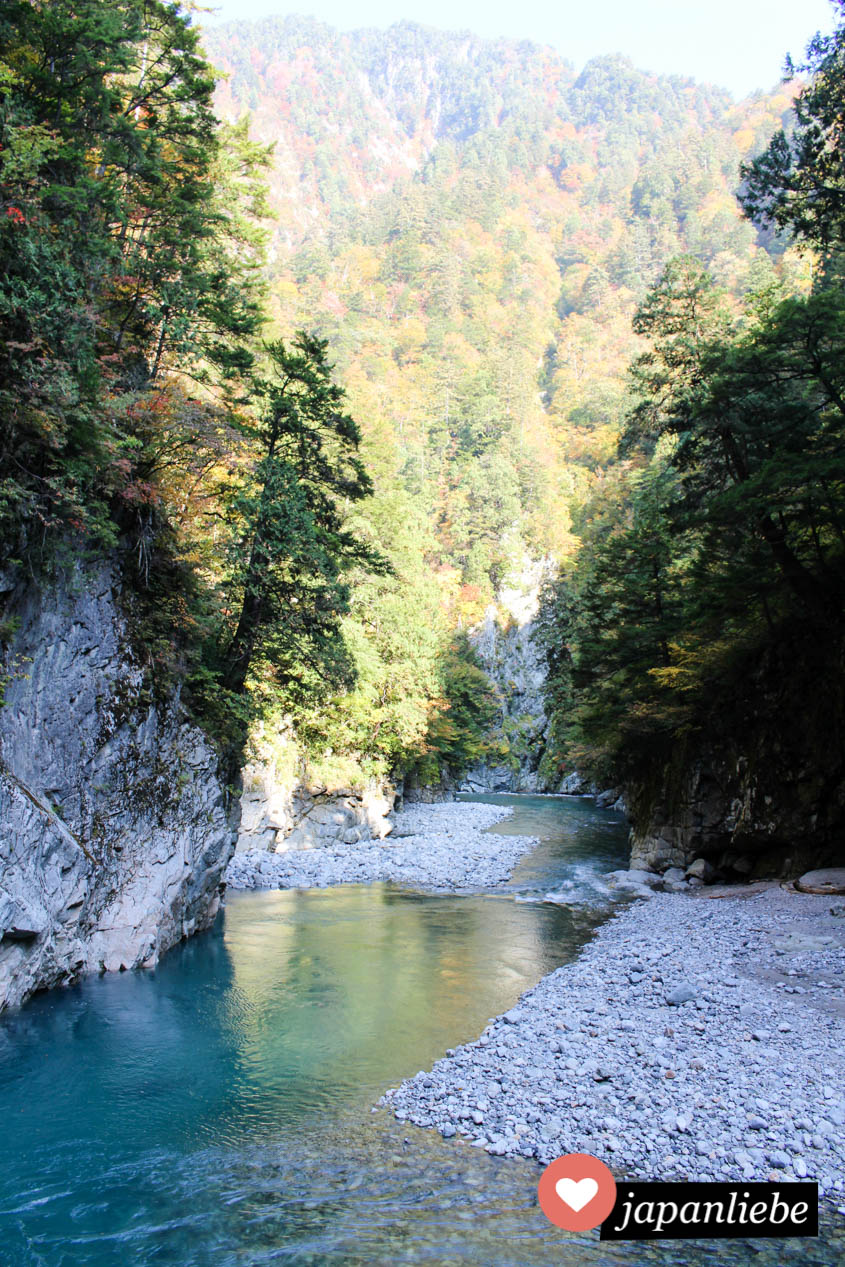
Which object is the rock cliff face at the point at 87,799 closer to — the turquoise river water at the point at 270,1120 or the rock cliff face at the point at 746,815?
the turquoise river water at the point at 270,1120

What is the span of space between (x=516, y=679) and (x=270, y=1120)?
1958 inches

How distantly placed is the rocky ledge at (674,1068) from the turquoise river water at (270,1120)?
51cm

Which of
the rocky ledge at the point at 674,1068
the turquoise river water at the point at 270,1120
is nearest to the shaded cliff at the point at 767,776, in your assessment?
the rocky ledge at the point at 674,1068

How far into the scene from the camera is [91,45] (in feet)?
38.0

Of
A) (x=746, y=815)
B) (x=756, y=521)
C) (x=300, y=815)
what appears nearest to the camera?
(x=756, y=521)

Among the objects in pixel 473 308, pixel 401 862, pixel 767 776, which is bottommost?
pixel 401 862

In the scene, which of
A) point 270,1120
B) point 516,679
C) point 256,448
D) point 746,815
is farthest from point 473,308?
point 270,1120

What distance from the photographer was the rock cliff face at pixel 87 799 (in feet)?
30.3

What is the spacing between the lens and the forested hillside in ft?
117

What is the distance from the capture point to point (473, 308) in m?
86.9

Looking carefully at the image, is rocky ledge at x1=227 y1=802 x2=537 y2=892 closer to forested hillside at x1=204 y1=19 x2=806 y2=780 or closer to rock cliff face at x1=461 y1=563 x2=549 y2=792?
forested hillside at x1=204 y1=19 x2=806 y2=780

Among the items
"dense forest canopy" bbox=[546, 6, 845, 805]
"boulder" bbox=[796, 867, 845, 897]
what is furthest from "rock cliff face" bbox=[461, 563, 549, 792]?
"boulder" bbox=[796, 867, 845, 897]

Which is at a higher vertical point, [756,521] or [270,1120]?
[756,521]

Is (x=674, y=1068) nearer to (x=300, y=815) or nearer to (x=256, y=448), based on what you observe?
(x=256, y=448)
